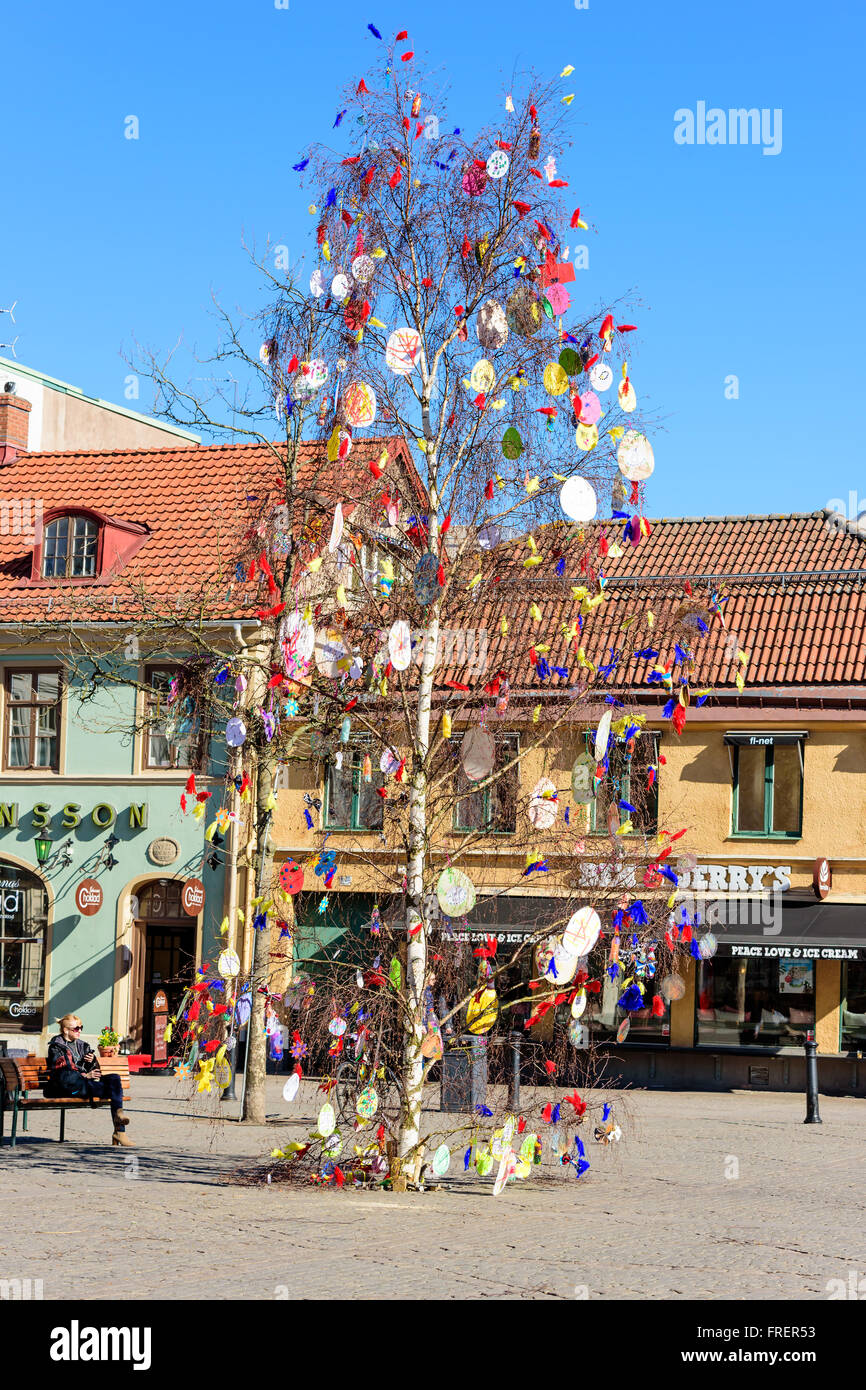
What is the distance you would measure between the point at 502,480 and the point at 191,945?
668 inches

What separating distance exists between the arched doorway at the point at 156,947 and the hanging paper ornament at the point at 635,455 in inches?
689

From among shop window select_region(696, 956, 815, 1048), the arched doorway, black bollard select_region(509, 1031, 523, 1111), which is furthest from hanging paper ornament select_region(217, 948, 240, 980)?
the arched doorway

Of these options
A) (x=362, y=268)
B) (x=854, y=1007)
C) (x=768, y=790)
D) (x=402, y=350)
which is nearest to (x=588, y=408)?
(x=402, y=350)

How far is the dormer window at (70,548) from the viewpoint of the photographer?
30.9m

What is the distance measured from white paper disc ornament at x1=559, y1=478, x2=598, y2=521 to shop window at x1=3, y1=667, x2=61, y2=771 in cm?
1830

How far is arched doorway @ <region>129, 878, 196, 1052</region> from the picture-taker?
29.0 m

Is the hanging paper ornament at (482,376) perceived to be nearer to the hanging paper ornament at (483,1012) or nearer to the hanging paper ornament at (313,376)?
the hanging paper ornament at (313,376)

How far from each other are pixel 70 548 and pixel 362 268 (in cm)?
1819

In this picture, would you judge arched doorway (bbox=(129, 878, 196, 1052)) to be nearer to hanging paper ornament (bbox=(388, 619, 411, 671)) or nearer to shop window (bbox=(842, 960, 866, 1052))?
shop window (bbox=(842, 960, 866, 1052))

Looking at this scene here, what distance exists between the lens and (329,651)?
13.7 metres

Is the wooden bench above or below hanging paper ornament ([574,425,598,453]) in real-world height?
below

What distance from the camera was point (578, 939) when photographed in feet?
42.7
